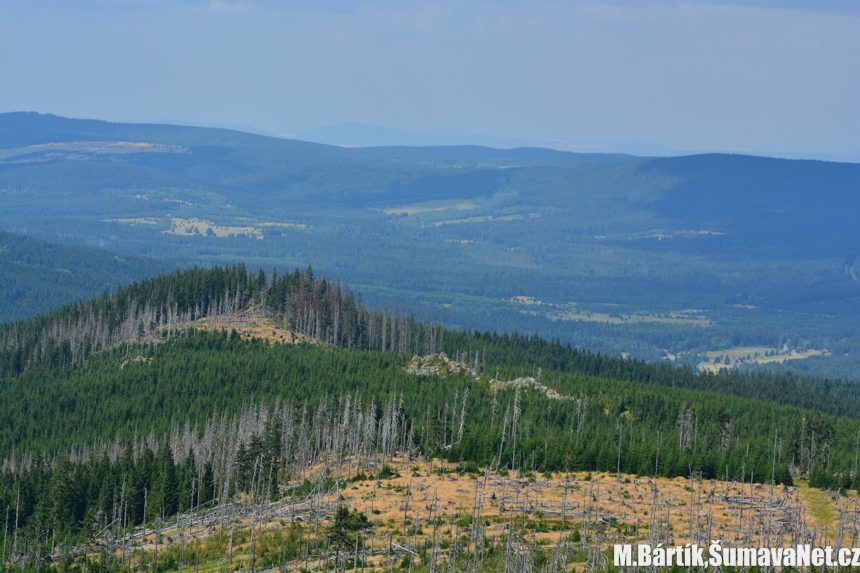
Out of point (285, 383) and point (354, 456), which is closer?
point (354, 456)

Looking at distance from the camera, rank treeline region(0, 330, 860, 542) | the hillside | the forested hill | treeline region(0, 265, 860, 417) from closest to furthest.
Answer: the hillside < treeline region(0, 330, 860, 542) < the forested hill < treeline region(0, 265, 860, 417)

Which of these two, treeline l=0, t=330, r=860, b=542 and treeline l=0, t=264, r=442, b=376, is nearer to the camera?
treeline l=0, t=330, r=860, b=542

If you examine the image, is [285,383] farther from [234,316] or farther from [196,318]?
[196,318]

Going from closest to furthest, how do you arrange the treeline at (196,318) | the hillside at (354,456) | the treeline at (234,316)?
1. the hillside at (354,456)
2. the treeline at (196,318)
3. the treeline at (234,316)

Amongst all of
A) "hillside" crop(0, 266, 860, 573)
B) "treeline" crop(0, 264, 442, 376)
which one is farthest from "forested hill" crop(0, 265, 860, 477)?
"hillside" crop(0, 266, 860, 573)

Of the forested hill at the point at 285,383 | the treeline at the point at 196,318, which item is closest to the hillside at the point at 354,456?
the forested hill at the point at 285,383

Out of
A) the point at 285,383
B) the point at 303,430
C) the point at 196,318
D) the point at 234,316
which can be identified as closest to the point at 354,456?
the point at 303,430

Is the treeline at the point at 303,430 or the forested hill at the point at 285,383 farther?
the forested hill at the point at 285,383

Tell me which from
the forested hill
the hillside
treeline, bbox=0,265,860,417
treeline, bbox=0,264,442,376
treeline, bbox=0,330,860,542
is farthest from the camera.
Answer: treeline, bbox=0,265,860,417

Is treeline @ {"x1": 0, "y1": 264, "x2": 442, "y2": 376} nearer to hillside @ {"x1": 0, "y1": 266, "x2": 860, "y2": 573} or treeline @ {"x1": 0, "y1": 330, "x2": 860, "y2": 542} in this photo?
hillside @ {"x1": 0, "y1": 266, "x2": 860, "y2": 573}

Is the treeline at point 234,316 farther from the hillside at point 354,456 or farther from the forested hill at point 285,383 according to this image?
the hillside at point 354,456

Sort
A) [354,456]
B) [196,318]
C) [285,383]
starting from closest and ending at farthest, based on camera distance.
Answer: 1. [354,456]
2. [285,383]
3. [196,318]

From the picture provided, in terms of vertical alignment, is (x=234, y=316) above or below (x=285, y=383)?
above

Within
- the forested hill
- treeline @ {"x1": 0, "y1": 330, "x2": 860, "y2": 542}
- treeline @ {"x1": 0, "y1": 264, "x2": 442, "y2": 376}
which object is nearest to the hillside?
treeline @ {"x1": 0, "y1": 330, "x2": 860, "y2": 542}
